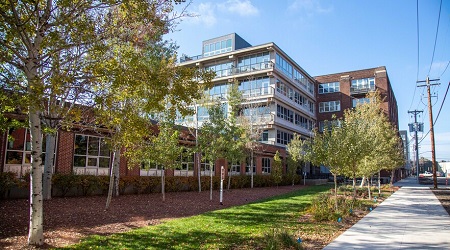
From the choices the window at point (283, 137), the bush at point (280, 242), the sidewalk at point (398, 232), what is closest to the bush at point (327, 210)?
the sidewalk at point (398, 232)

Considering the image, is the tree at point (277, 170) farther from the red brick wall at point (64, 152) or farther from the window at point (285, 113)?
the red brick wall at point (64, 152)

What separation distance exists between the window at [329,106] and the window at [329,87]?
198 cm

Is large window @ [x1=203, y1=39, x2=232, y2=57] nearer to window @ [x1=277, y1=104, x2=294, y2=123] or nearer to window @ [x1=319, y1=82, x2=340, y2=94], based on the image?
window @ [x1=277, y1=104, x2=294, y2=123]

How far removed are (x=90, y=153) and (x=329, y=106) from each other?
4378 cm

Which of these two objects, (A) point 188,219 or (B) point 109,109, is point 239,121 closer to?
(A) point 188,219

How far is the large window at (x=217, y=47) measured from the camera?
1788 inches

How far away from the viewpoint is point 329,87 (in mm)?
55344

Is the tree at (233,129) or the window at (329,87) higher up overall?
the window at (329,87)

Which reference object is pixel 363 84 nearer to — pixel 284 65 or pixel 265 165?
pixel 284 65

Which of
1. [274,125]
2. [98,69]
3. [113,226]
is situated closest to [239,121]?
[274,125]

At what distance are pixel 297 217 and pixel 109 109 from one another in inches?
314

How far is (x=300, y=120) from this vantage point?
49.5 metres

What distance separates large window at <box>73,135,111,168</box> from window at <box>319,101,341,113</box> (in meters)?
42.3

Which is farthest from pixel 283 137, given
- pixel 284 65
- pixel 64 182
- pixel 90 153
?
pixel 64 182
